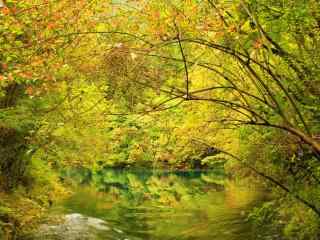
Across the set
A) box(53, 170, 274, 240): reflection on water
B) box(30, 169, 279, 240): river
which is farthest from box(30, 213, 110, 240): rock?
box(53, 170, 274, 240): reflection on water

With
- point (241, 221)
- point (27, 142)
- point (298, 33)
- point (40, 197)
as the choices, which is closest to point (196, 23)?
point (298, 33)

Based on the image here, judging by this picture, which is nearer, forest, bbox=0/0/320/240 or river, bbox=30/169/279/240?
forest, bbox=0/0/320/240

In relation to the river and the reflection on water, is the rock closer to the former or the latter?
the river

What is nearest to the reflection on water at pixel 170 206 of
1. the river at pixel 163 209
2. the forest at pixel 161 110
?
the river at pixel 163 209

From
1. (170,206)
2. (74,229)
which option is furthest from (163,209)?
(74,229)

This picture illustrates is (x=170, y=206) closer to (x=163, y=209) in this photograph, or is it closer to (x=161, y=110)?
(x=163, y=209)

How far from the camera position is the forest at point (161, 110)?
8.75 metres

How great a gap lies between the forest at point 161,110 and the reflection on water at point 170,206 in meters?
0.16

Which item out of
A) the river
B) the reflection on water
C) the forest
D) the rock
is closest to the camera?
the forest

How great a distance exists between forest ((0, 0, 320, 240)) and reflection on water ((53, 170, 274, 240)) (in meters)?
0.16

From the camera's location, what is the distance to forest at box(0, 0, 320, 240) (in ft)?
28.7

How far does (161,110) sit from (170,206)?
27.2 m

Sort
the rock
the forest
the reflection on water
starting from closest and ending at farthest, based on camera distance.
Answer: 1. the forest
2. the rock
3. the reflection on water

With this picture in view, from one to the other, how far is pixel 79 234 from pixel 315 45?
52.2 feet
